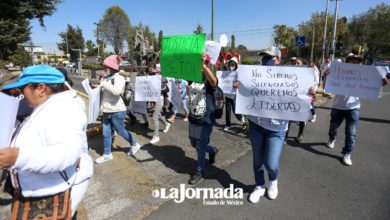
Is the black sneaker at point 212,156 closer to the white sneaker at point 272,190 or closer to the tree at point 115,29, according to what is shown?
the white sneaker at point 272,190

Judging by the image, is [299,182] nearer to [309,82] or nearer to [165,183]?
[309,82]

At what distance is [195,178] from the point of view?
3.41 metres

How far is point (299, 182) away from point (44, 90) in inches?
130

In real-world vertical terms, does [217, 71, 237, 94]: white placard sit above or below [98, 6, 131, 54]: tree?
below

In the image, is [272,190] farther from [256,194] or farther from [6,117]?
[6,117]

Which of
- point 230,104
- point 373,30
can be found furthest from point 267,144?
point 373,30

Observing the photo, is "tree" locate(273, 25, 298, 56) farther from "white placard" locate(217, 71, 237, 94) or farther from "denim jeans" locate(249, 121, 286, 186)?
"denim jeans" locate(249, 121, 286, 186)

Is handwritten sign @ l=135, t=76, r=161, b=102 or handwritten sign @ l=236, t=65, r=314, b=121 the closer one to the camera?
handwritten sign @ l=236, t=65, r=314, b=121

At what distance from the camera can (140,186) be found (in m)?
3.34

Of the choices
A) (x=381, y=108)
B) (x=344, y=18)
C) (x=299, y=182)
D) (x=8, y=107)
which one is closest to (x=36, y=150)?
(x=8, y=107)

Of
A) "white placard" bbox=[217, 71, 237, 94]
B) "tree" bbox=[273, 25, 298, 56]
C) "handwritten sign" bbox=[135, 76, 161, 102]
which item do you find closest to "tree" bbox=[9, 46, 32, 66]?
"handwritten sign" bbox=[135, 76, 161, 102]

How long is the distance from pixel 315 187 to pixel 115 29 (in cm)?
6243

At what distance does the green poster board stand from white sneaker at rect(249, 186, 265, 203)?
5.11 feet

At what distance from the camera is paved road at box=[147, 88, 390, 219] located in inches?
109
